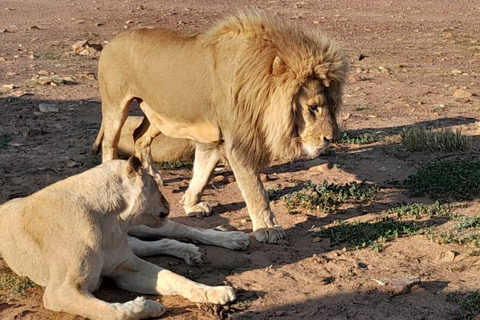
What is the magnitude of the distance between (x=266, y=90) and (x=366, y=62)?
9108 mm

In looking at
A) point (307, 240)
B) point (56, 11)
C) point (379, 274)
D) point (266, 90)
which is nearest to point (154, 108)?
point (266, 90)

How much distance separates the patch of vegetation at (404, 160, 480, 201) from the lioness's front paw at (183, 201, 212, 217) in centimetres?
199

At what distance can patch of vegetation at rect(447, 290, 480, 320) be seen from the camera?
4898mm

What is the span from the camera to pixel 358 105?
11469 mm

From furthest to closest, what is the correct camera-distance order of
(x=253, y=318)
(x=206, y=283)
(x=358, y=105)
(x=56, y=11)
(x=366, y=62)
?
(x=56, y=11) < (x=366, y=62) < (x=358, y=105) < (x=206, y=283) < (x=253, y=318)

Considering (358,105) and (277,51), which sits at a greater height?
(277,51)

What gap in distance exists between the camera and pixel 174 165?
8.55m

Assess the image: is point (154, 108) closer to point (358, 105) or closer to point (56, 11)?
point (358, 105)

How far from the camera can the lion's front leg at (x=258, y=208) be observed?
6.22 meters

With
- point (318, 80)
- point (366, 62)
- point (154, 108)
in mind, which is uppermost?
point (318, 80)

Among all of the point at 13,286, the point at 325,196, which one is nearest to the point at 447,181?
the point at 325,196

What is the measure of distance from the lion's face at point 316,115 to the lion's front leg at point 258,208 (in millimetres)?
522

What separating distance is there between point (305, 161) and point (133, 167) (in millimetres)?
3819

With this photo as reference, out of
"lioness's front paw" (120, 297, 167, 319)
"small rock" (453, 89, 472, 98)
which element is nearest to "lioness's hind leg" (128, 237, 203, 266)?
"lioness's front paw" (120, 297, 167, 319)
